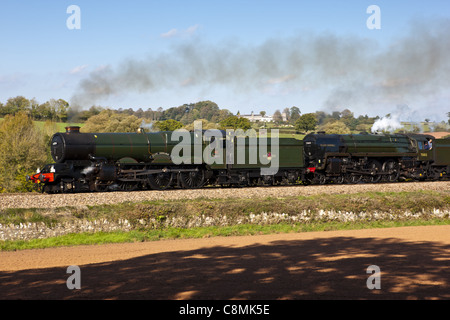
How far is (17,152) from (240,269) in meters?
63.3

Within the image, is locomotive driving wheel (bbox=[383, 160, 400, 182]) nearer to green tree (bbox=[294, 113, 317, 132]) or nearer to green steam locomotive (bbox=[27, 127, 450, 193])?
green steam locomotive (bbox=[27, 127, 450, 193])

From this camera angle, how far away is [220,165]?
32750 mm

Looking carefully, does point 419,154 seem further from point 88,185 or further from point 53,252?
point 53,252

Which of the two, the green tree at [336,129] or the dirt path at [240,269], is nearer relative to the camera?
the dirt path at [240,269]

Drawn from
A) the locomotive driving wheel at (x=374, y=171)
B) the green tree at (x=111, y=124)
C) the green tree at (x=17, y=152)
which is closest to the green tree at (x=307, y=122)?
the green tree at (x=111, y=124)

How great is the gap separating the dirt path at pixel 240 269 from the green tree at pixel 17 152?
53738mm

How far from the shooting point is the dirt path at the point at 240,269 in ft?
35.1

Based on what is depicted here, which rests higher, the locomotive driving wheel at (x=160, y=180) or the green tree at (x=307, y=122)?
the green tree at (x=307, y=122)

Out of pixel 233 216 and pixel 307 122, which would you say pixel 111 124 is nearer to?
pixel 307 122

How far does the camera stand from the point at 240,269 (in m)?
13.1

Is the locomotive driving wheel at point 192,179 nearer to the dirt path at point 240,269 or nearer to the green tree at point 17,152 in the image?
the dirt path at point 240,269

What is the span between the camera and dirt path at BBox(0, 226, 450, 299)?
10695 mm

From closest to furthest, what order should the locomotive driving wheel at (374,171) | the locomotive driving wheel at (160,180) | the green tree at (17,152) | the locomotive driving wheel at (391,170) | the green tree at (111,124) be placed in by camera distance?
the locomotive driving wheel at (160,180) < the locomotive driving wheel at (374,171) < the locomotive driving wheel at (391,170) < the green tree at (17,152) < the green tree at (111,124)

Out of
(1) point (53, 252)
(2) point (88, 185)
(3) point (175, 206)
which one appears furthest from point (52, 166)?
(1) point (53, 252)
